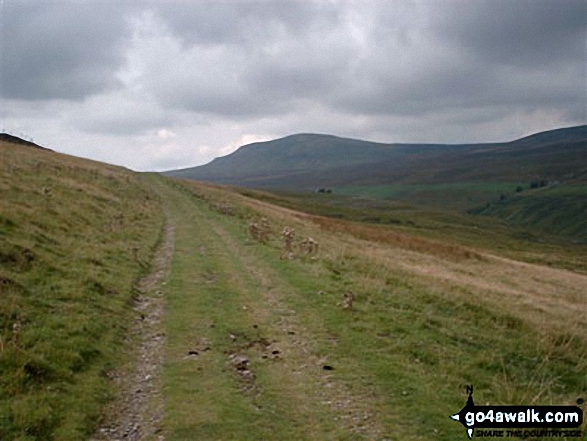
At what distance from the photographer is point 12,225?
19.8 m

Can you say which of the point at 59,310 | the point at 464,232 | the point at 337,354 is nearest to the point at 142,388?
the point at 337,354

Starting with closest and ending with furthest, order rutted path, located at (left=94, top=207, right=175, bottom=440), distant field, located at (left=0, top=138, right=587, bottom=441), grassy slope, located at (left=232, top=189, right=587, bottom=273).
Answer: rutted path, located at (left=94, top=207, right=175, bottom=440) → distant field, located at (left=0, top=138, right=587, bottom=441) → grassy slope, located at (left=232, top=189, right=587, bottom=273)

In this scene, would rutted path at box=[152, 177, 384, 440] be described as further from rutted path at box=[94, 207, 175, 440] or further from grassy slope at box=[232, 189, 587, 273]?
grassy slope at box=[232, 189, 587, 273]

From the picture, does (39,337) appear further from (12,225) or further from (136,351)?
(12,225)

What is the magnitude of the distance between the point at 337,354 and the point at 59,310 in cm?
706

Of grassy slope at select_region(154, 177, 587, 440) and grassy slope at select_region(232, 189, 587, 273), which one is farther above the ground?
grassy slope at select_region(154, 177, 587, 440)

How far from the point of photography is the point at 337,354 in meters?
11.7

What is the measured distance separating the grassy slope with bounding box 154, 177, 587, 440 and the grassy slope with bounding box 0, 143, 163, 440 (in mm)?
1467

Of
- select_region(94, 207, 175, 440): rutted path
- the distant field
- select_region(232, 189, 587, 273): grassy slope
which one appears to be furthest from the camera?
select_region(232, 189, 587, 273): grassy slope

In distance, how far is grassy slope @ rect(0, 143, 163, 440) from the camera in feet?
28.2

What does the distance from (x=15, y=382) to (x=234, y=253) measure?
614 inches

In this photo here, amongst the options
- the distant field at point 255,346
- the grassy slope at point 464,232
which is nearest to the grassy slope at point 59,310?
the distant field at point 255,346

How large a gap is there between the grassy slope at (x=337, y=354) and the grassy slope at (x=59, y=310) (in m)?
1.47

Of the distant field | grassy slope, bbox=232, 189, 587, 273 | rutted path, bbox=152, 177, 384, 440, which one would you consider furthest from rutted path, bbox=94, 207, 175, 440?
grassy slope, bbox=232, 189, 587, 273
